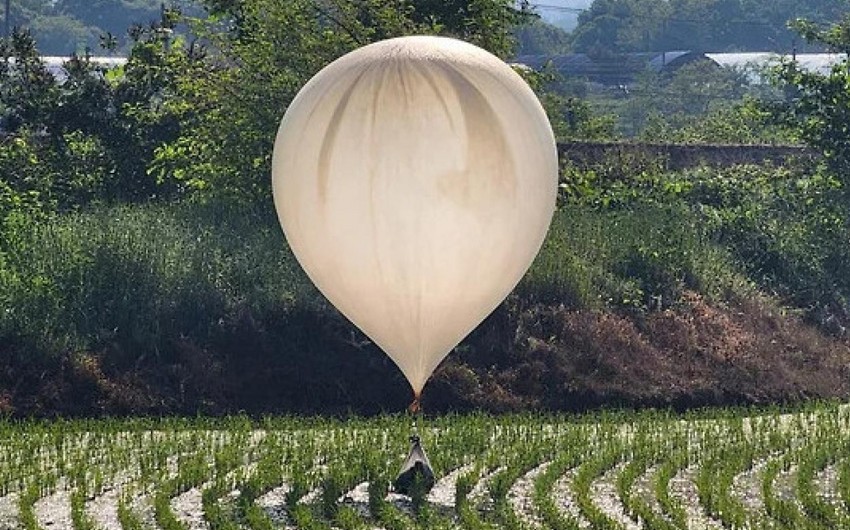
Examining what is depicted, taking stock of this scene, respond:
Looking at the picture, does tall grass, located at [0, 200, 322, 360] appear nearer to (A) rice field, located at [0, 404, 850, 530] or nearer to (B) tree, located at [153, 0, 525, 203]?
(B) tree, located at [153, 0, 525, 203]

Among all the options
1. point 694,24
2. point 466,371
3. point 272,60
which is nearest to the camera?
point 466,371

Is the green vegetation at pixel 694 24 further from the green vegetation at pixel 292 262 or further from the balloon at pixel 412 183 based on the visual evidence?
the balloon at pixel 412 183

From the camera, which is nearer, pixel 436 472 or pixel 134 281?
pixel 436 472

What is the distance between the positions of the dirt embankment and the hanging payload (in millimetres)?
5918

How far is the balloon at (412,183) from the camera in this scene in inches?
655

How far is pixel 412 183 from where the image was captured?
54.4 ft

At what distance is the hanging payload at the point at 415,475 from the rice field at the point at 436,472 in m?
0.12

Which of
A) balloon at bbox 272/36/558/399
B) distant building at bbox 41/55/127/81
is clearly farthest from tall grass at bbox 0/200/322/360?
balloon at bbox 272/36/558/399

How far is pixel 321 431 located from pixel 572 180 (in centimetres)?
1042

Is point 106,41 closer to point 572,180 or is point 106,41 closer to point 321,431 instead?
point 572,180

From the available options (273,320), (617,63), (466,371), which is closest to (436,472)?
(466,371)

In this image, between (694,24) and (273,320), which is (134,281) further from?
(694,24)

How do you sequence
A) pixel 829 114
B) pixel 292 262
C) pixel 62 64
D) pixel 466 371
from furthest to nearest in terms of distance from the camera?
pixel 829 114
pixel 62 64
pixel 292 262
pixel 466 371

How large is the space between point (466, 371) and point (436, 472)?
19.6 feet
